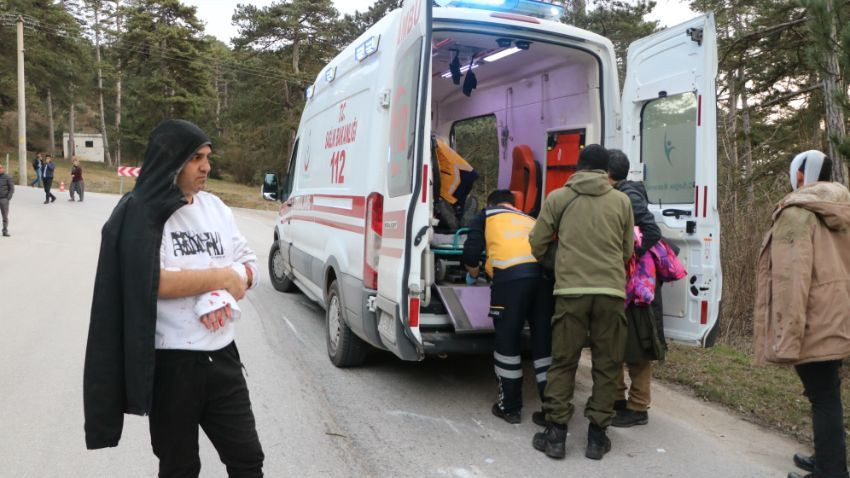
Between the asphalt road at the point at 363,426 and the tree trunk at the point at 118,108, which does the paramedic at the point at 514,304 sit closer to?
the asphalt road at the point at 363,426

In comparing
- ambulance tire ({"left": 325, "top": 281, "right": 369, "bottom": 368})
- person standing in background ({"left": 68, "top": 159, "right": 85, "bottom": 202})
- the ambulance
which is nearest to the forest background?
the ambulance

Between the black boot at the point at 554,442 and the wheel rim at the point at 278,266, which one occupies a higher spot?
the wheel rim at the point at 278,266

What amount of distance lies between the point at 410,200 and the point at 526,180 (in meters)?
2.88

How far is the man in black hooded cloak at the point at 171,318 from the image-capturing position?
2125mm

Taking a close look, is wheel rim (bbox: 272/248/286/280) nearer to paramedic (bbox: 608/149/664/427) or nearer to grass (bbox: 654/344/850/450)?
grass (bbox: 654/344/850/450)

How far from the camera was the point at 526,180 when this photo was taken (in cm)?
675

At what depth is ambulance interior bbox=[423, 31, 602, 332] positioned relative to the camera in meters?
5.10

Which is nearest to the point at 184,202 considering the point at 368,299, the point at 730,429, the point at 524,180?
the point at 368,299

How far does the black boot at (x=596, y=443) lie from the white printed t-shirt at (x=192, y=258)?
2.43 meters

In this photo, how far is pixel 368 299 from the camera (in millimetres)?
4645

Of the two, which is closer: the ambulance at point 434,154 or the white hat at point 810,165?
the white hat at point 810,165

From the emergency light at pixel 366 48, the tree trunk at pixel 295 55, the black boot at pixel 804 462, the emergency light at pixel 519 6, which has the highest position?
the tree trunk at pixel 295 55

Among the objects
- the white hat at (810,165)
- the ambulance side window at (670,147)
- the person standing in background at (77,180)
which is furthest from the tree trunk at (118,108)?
the white hat at (810,165)

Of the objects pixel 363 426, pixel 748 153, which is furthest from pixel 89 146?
pixel 363 426
